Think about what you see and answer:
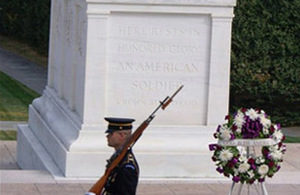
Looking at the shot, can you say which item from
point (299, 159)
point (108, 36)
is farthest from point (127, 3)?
point (299, 159)

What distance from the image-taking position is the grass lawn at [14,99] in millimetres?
15375

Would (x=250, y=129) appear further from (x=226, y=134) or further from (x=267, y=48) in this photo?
(x=267, y=48)

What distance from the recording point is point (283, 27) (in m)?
14.6

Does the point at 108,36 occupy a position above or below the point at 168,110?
above

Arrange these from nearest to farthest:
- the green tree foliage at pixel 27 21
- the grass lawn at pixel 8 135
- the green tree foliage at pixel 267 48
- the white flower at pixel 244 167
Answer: the white flower at pixel 244 167, the grass lawn at pixel 8 135, the green tree foliage at pixel 267 48, the green tree foliage at pixel 27 21

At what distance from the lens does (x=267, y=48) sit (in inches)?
572

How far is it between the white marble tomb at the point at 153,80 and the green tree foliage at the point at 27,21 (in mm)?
11549

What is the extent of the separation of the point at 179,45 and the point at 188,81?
37cm

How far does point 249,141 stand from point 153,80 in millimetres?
2338

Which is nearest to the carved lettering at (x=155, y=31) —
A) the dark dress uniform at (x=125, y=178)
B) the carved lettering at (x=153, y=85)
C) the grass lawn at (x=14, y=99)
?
the carved lettering at (x=153, y=85)

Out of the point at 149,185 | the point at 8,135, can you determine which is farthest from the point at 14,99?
the point at 149,185

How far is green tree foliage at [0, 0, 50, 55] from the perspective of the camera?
21672 mm

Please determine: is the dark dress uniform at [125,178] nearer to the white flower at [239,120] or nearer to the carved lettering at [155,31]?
the white flower at [239,120]

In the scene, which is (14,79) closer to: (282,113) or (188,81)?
(282,113)
